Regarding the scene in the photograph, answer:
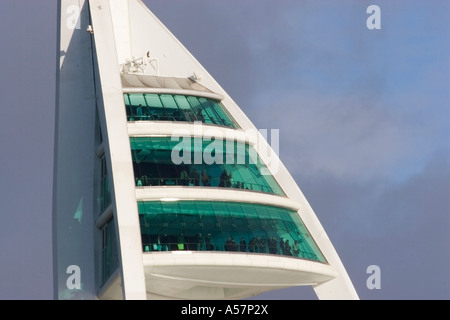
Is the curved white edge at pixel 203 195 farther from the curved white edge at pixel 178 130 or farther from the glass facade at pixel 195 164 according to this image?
the curved white edge at pixel 178 130

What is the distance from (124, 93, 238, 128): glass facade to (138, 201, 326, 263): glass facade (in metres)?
4.92

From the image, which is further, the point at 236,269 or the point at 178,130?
the point at 178,130

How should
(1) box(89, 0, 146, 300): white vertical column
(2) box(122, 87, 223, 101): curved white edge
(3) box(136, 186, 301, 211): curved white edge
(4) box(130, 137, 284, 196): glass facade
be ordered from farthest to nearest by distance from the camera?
(2) box(122, 87, 223, 101): curved white edge → (4) box(130, 137, 284, 196): glass facade → (3) box(136, 186, 301, 211): curved white edge → (1) box(89, 0, 146, 300): white vertical column

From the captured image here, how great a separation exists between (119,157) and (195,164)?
458 centimetres

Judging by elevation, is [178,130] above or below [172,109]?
below

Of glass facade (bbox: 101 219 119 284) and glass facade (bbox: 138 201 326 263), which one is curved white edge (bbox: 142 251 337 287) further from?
glass facade (bbox: 101 219 119 284)

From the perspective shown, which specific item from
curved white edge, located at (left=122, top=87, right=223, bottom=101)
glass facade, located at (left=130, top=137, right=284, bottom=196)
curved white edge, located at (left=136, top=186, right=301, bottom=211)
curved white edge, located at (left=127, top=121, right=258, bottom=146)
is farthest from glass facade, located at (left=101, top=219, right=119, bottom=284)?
curved white edge, located at (left=122, top=87, right=223, bottom=101)

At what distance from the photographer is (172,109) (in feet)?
204

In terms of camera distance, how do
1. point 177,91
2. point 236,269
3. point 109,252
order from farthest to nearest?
1. point 177,91
2. point 109,252
3. point 236,269

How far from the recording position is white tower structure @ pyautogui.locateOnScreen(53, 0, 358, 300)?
57062 millimetres

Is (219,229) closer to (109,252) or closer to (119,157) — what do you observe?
(109,252)

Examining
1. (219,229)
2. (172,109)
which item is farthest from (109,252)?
(172,109)

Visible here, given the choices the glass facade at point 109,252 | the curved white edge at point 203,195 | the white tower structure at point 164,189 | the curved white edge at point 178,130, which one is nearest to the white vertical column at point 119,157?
the white tower structure at point 164,189
